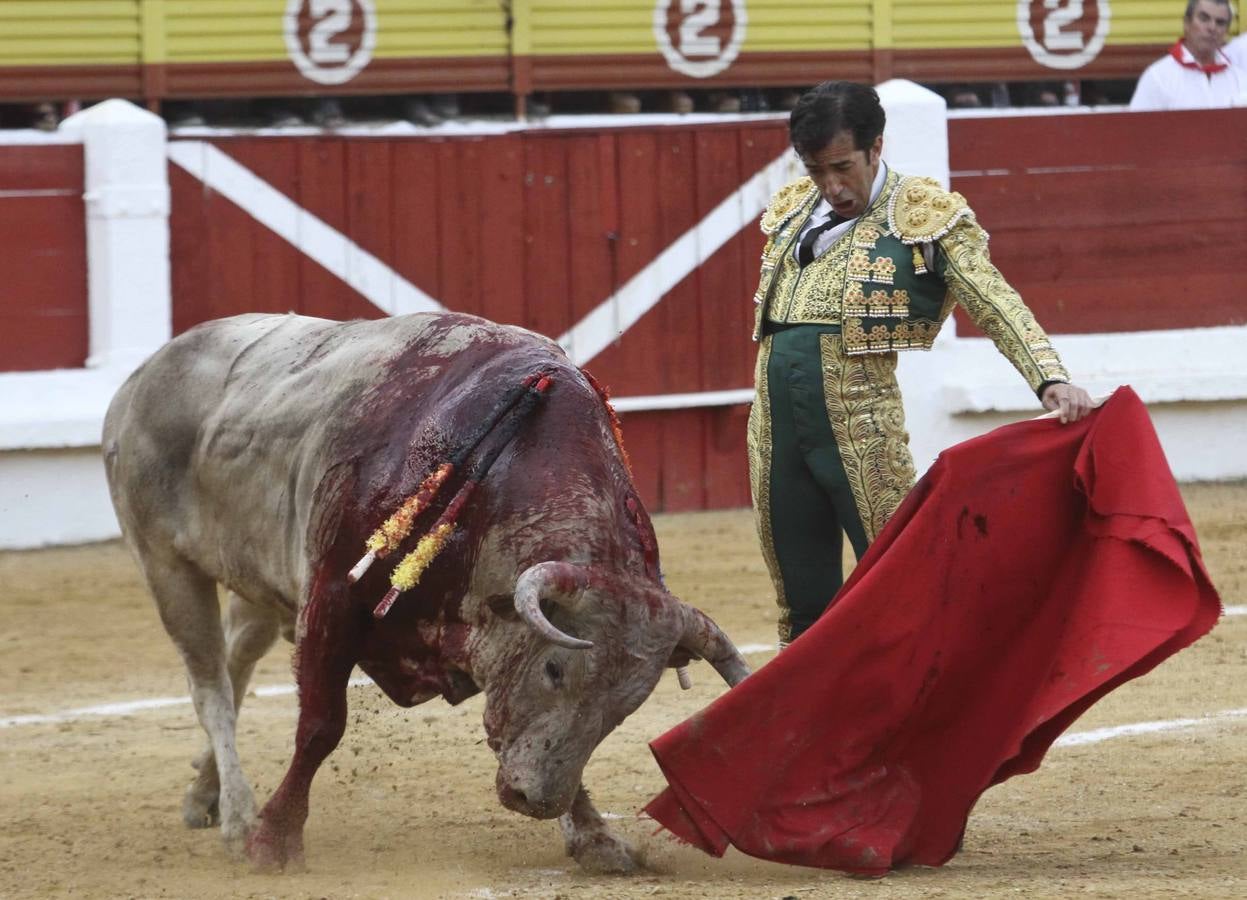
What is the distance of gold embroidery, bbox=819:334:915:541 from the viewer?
13.1ft

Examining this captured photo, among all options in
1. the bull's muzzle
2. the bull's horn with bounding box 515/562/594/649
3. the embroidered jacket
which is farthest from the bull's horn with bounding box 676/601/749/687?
the embroidered jacket

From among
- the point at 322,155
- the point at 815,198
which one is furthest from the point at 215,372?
the point at 322,155

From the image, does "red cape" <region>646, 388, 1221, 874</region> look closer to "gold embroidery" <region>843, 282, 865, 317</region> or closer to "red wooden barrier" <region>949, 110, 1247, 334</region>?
"gold embroidery" <region>843, 282, 865, 317</region>

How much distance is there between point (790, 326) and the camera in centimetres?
408

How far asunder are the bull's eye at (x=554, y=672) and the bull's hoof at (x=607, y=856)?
0.53 metres

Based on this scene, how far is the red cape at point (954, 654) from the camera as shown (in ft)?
12.2

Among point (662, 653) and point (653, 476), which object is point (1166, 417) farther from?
point (662, 653)

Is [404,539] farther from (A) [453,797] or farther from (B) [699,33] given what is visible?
(B) [699,33]

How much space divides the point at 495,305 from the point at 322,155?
875 mm

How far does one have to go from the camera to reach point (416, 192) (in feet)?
26.8

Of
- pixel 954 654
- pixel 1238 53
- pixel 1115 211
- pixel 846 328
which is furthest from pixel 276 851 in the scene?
pixel 1238 53

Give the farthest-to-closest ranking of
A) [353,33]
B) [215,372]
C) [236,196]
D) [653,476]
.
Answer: [353,33], [653,476], [236,196], [215,372]

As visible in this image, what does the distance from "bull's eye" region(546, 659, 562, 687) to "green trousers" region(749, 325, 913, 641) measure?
727 mm

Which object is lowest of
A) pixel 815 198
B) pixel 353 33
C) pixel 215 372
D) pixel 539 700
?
pixel 539 700
